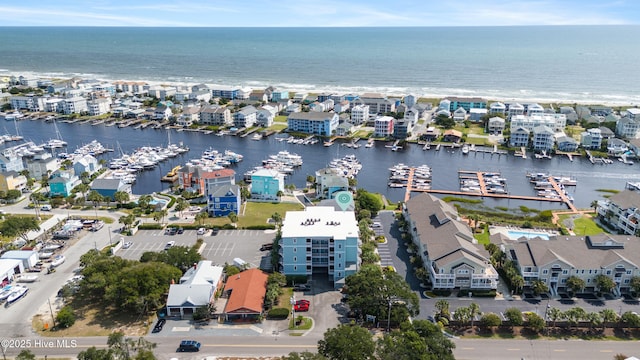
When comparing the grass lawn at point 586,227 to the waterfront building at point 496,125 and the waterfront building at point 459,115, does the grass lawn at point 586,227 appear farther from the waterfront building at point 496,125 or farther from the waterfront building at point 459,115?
the waterfront building at point 459,115

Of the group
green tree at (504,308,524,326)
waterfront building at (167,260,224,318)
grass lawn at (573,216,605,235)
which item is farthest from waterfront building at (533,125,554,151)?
waterfront building at (167,260,224,318)

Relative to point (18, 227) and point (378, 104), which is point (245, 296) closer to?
point (18, 227)

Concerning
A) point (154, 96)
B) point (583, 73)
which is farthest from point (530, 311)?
point (583, 73)

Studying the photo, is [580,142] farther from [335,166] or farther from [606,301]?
[606,301]

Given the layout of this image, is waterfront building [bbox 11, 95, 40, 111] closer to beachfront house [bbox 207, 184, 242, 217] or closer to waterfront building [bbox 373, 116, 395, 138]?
beachfront house [bbox 207, 184, 242, 217]

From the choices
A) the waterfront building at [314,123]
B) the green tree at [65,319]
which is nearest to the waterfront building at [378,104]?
the waterfront building at [314,123]
